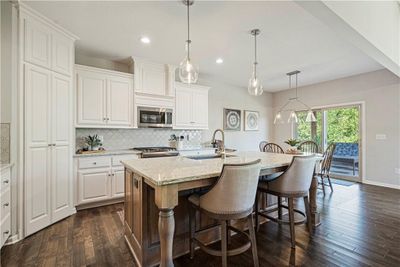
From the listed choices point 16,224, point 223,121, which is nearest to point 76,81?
point 16,224

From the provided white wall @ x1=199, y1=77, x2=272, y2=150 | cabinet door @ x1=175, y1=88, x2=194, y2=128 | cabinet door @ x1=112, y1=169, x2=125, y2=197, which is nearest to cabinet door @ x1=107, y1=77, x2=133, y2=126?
cabinet door @ x1=112, y1=169, x2=125, y2=197

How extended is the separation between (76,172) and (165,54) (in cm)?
246

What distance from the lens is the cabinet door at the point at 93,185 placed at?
3105 millimetres

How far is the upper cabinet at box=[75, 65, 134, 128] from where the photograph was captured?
330cm

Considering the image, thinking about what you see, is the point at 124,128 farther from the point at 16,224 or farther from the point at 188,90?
the point at 16,224

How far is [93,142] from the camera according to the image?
3.57 meters

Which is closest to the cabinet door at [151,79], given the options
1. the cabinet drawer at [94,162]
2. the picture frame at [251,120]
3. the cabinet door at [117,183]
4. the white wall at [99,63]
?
the white wall at [99,63]

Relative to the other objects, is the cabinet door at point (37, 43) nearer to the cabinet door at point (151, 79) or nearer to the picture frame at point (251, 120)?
the cabinet door at point (151, 79)

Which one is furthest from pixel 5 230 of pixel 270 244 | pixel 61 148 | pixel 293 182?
pixel 293 182

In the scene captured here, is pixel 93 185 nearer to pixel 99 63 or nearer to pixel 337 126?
pixel 99 63

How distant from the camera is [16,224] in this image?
2242 mm

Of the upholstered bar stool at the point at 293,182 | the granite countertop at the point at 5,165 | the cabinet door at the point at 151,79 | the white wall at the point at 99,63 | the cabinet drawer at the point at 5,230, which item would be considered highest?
the white wall at the point at 99,63

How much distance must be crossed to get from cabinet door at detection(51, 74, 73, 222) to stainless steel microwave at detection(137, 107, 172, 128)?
1.24 meters

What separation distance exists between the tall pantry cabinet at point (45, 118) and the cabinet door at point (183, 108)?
1.99 meters
